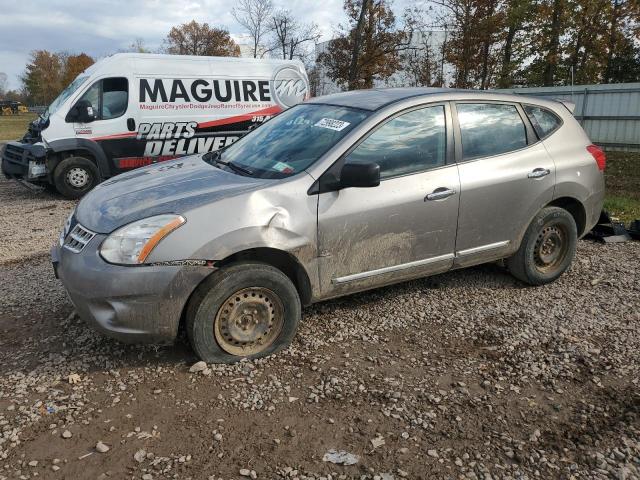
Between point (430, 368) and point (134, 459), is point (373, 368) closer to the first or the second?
point (430, 368)

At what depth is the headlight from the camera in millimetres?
3051

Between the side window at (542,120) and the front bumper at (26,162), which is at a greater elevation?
the side window at (542,120)

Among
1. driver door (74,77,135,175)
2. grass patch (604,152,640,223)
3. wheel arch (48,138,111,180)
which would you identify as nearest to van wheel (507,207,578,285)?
grass patch (604,152,640,223)

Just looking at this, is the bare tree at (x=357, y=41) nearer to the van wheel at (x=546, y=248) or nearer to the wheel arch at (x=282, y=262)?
the van wheel at (x=546, y=248)

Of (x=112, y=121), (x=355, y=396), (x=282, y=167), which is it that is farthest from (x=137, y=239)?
(x=112, y=121)

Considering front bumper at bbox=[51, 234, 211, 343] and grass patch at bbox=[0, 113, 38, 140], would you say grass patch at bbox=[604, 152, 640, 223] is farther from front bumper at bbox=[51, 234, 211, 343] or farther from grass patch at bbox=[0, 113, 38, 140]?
grass patch at bbox=[0, 113, 38, 140]

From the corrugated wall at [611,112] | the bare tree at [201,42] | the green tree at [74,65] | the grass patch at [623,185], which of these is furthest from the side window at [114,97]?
the green tree at [74,65]

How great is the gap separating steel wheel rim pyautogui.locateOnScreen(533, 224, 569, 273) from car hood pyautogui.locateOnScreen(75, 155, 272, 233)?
275cm

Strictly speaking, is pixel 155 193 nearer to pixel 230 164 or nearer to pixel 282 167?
pixel 230 164

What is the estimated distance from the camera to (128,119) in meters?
9.69

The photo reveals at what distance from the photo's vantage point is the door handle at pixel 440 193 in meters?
3.87

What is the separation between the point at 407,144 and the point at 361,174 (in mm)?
726

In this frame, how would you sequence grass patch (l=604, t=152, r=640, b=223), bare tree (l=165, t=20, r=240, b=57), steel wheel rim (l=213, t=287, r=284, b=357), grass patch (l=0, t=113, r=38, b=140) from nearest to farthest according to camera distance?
steel wheel rim (l=213, t=287, r=284, b=357)
grass patch (l=604, t=152, r=640, b=223)
grass patch (l=0, t=113, r=38, b=140)
bare tree (l=165, t=20, r=240, b=57)

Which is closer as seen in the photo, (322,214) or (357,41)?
(322,214)
